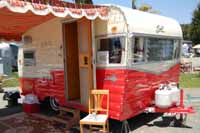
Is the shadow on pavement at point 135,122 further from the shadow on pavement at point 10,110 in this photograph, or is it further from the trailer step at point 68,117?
the shadow on pavement at point 10,110

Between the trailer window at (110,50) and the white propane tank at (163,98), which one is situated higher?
the trailer window at (110,50)

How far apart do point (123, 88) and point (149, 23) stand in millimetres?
1718

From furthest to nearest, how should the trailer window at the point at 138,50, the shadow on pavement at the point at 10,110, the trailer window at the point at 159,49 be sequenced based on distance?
the shadow on pavement at the point at 10,110, the trailer window at the point at 159,49, the trailer window at the point at 138,50

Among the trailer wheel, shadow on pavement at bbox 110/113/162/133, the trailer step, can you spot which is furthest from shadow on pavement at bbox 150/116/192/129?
the trailer wheel

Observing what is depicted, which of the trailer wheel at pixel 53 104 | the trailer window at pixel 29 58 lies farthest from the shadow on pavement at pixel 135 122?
the trailer window at pixel 29 58

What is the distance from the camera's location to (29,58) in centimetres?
788

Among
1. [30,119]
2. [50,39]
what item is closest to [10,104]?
[30,119]

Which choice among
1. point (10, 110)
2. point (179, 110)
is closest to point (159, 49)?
point (179, 110)

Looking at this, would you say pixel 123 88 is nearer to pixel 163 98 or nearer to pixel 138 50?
pixel 138 50

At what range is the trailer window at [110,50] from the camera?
17.5 feet

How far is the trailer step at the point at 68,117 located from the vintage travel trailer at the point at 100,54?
0.52ft

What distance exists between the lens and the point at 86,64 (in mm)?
6016

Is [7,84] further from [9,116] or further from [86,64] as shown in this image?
[86,64]

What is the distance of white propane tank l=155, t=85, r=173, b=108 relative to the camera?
228 inches
